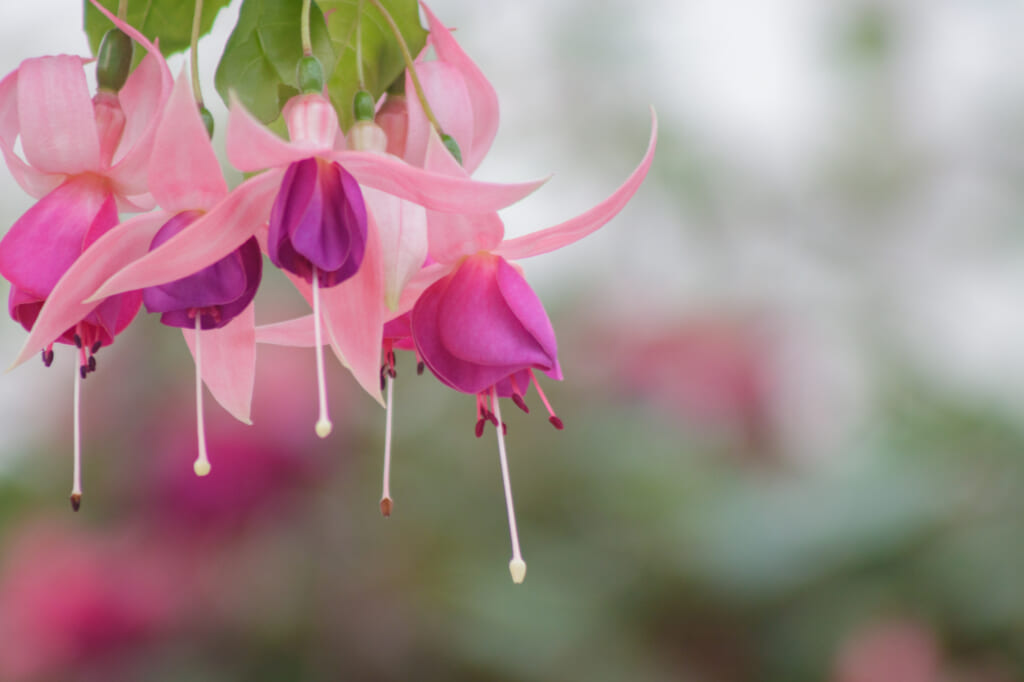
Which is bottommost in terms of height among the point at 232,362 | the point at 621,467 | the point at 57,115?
the point at 621,467

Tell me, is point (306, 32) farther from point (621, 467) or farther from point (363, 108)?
point (621, 467)

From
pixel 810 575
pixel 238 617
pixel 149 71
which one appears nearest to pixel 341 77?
pixel 149 71

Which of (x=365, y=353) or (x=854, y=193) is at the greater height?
(x=365, y=353)

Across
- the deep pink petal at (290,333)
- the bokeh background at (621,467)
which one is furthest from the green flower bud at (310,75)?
the bokeh background at (621,467)

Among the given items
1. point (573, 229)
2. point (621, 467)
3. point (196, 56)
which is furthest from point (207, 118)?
point (621, 467)

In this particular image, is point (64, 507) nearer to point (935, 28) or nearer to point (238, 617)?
point (238, 617)

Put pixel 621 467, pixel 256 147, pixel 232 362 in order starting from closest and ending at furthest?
pixel 256 147 → pixel 232 362 → pixel 621 467

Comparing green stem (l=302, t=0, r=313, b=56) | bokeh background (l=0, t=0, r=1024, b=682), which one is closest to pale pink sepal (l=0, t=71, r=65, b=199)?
green stem (l=302, t=0, r=313, b=56)
